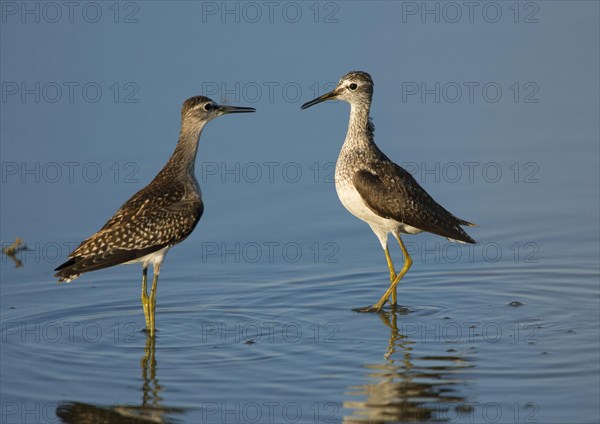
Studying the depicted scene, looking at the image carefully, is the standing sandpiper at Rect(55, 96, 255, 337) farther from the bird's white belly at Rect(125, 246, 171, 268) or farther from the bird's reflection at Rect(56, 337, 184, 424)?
the bird's reflection at Rect(56, 337, 184, 424)

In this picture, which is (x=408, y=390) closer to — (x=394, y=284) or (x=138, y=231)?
(x=394, y=284)

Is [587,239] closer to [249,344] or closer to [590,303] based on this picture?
[590,303]

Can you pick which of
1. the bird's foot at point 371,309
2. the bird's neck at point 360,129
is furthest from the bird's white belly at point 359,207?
the bird's foot at point 371,309

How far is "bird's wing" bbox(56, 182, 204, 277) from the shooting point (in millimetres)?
11055

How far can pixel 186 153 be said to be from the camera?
12391mm

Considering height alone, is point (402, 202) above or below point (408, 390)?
above

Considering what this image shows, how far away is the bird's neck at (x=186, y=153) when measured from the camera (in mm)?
12266

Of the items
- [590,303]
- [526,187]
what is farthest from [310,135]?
[590,303]

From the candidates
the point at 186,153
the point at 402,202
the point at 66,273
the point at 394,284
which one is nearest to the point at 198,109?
the point at 186,153

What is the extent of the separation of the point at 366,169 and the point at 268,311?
2053mm

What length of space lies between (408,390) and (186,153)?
13.8 ft

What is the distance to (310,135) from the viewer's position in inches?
658

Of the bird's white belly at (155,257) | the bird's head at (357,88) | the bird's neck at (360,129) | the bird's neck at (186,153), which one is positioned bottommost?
the bird's white belly at (155,257)

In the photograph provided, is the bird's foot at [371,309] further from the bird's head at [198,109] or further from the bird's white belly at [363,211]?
the bird's head at [198,109]
